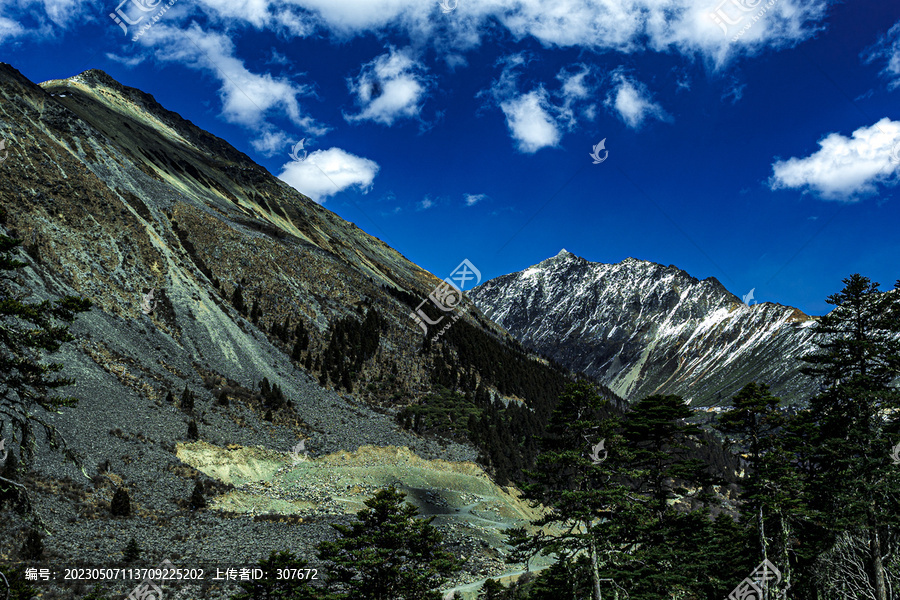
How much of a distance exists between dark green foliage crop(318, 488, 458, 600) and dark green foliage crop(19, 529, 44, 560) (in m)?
13.7

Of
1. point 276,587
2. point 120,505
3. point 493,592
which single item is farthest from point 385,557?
point 120,505

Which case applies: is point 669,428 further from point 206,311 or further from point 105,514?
point 206,311

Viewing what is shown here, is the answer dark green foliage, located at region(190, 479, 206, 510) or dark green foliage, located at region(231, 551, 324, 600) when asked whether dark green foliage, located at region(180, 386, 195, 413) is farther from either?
dark green foliage, located at region(231, 551, 324, 600)

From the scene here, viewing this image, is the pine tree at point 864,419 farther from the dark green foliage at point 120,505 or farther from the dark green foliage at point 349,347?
the dark green foliage at point 349,347

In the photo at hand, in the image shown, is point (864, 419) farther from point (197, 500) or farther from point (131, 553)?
point (197, 500)

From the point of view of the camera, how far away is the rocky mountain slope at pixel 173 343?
32062 mm

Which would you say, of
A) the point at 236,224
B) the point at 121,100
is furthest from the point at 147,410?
the point at 121,100

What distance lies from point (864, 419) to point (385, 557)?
19.3m

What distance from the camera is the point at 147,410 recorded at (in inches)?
1822

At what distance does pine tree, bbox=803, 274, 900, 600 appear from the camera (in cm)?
1764

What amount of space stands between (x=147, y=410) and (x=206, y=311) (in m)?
28.0

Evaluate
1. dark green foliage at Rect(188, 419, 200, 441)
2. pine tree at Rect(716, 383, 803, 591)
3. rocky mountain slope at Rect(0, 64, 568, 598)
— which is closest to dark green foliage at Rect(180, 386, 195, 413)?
rocky mountain slope at Rect(0, 64, 568, 598)

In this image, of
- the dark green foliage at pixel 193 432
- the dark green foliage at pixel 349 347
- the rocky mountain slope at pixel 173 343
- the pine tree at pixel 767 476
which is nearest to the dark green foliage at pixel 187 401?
the rocky mountain slope at pixel 173 343

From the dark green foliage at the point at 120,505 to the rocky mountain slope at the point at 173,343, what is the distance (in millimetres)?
713
